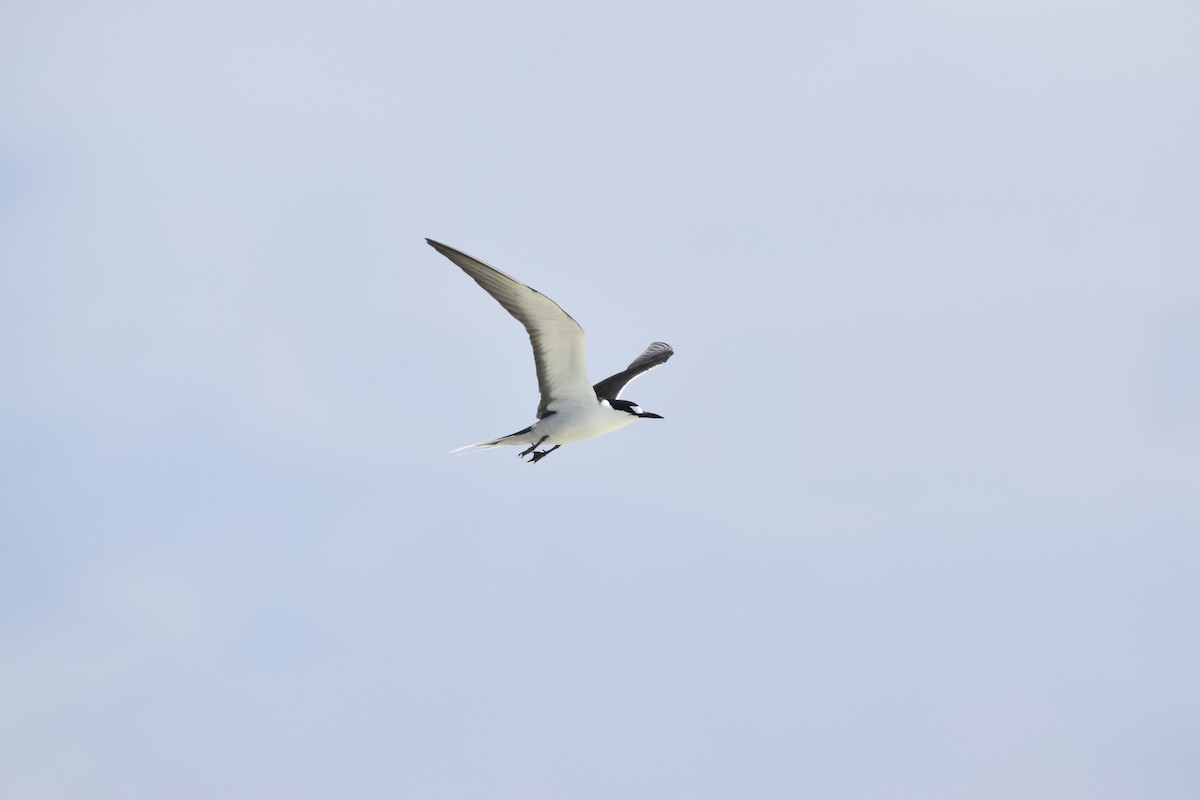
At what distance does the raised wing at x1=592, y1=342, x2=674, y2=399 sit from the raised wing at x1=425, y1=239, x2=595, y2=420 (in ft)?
4.47

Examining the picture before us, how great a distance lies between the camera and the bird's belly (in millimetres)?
18938

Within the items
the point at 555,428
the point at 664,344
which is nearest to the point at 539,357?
the point at 555,428

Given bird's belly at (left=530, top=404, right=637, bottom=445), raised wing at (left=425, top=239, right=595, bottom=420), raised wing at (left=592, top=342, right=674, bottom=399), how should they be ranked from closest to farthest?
1. raised wing at (left=425, top=239, right=595, bottom=420)
2. bird's belly at (left=530, top=404, right=637, bottom=445)
3. raised wing at (left=592, top=342, right=674, bottom=399)

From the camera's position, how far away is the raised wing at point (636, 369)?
2178 cm

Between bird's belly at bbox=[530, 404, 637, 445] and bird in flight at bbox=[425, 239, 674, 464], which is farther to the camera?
bird's belly at bbox=[530, 404, 637, 445]

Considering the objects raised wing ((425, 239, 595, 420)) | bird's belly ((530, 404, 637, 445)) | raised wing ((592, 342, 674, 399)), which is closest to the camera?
raised wing ((425, 239, 595, 420))

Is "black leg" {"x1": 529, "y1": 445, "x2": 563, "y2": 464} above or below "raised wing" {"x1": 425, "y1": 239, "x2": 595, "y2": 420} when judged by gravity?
below

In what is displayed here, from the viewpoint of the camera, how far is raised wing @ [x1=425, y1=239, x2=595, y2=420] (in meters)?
16.8

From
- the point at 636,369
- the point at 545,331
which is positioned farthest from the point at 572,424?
the point at 636,369

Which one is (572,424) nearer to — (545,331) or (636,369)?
(545,331)

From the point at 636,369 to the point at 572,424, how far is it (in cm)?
475

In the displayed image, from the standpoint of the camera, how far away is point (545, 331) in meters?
18.1

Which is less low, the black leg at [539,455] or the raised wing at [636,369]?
the raised wing at [636,369]

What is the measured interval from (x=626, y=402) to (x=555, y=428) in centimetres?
137
